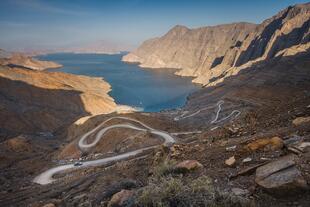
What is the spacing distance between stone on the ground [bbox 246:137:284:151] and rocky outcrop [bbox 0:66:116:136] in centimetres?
9587

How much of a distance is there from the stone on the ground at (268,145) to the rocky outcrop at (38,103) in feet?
315

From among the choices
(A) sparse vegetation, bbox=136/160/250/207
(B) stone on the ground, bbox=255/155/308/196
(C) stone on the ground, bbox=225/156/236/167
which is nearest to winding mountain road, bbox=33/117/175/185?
(C) stone on the ground, bbox=225/156/236/167

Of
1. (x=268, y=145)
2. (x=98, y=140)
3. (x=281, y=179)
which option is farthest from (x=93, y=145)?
(x=281, y=179)

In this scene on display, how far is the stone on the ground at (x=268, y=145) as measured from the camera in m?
11.7

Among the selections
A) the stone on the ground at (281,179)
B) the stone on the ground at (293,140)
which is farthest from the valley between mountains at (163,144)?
the stone on the ground at (293,140)

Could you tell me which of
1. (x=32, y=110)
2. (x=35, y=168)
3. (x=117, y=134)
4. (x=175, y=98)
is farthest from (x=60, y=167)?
(x=175, y=98)

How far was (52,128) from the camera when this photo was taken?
10694 cm

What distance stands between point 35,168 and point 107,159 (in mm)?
12220

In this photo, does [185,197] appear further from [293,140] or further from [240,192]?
[293,140]

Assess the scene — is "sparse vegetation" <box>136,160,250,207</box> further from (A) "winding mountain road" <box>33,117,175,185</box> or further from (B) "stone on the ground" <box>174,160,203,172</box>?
(A) "winding mountain road" <box>33,117,175,185</box>

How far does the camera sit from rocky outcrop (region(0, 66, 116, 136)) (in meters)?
104

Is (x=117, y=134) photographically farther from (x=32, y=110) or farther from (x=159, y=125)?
(x=32, y=110)

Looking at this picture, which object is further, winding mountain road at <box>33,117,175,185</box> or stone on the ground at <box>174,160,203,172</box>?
winding mountain road at <box>33,117,175,185</box>

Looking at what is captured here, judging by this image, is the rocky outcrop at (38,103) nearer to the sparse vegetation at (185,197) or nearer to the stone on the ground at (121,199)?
the stone on the ground at (121,199)
